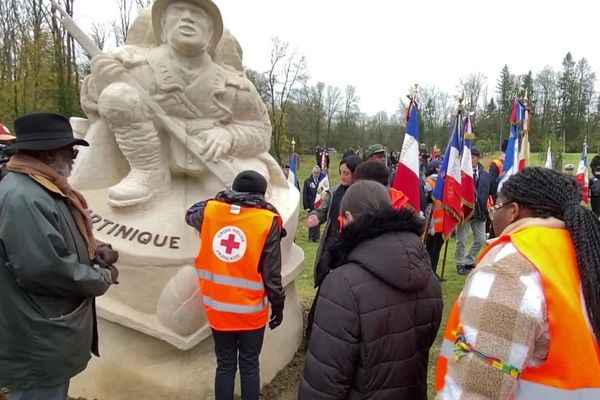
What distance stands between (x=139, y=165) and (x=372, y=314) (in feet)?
9.16

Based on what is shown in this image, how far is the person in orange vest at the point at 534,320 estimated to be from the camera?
155 cm

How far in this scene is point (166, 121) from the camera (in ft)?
13.8

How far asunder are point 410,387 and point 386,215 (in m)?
0.78

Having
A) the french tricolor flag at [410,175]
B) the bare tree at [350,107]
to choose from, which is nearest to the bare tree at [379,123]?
the bare tree at [350,107]

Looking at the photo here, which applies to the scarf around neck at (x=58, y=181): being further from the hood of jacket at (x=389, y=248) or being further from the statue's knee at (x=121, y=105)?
the statue's knee at (x=121, y=105)

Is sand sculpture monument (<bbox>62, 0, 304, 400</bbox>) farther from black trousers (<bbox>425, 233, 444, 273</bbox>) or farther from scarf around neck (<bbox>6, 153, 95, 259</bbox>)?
black trousers (<bbox>425, 233, 444, 273</bbox>)

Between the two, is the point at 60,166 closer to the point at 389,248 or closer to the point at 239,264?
the point at 239,264

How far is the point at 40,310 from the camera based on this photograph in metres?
2.33

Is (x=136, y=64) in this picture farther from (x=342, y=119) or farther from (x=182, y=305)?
(x=342, y=119)

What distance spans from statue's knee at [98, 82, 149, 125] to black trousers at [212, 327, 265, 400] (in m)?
1.84

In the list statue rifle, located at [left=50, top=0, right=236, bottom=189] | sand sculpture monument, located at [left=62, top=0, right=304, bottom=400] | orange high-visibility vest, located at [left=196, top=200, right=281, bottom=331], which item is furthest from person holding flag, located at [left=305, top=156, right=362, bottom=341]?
orange high-visibility vest, located at [left=196, top=200, right=281, bottom=331]

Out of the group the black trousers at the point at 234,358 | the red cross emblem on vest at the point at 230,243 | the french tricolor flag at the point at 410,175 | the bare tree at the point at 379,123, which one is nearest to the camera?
the red cross emblem on vest at the point at 230,243

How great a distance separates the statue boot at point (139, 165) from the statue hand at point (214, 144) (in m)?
0.38

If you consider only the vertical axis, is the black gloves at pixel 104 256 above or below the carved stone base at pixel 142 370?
above
